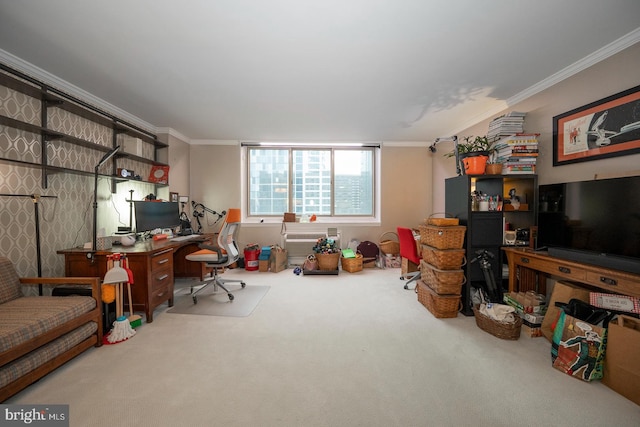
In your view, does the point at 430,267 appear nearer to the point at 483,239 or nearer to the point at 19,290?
the point at 483,239

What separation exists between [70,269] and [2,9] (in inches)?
85.4

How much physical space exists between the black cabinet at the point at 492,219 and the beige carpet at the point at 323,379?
1.91 ft

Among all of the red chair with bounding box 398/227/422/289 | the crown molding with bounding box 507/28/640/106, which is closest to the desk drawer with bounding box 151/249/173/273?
the red chair with bounding box 398/227/422/289

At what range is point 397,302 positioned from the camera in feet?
10.1

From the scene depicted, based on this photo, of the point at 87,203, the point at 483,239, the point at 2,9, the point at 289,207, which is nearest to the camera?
the point at 2,9

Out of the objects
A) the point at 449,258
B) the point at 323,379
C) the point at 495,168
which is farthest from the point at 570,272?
the point at 323,379

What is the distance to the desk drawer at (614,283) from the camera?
1.61 metres

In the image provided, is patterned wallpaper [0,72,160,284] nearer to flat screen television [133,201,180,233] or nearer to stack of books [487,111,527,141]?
flat screen television [133,201,180,233]

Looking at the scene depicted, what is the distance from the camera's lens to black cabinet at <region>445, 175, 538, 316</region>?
8.79 ft

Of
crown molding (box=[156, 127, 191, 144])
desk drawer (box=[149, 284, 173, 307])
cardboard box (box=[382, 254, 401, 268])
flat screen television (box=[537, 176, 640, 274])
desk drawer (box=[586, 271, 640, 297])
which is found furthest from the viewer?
cardboard box (box=[382, 254, 401, 268])

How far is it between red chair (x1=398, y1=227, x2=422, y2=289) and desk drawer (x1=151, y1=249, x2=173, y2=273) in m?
3.19

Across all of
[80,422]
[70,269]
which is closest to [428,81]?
[80,422]

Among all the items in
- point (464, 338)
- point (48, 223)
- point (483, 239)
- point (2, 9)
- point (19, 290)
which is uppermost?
point (2, 9)

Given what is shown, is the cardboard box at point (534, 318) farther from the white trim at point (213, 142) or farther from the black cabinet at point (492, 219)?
the white trim at point (213, 142)
